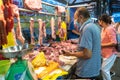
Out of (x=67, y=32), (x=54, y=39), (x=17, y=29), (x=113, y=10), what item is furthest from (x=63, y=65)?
(x=113, y=10)

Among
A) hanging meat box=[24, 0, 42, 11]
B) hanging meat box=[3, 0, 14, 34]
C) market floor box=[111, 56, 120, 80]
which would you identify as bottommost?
market floor box=[111, 56, 120, 80]

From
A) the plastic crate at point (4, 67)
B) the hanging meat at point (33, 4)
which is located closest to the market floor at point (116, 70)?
the hanging meat at point (33, 4)

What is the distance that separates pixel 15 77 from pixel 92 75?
1977mm

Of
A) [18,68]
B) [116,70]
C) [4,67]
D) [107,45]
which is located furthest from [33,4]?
[116,70]

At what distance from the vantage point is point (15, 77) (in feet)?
6.53

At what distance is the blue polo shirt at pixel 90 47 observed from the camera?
11.3 ft

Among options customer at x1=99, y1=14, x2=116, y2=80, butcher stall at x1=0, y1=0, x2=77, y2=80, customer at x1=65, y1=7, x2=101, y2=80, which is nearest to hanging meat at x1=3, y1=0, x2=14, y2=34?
butcher stall at x1=0, y1=0, x2=77, y2=80

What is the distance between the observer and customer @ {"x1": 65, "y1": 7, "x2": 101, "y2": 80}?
136 inches

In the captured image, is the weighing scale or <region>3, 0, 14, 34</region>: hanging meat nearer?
the weighing scale

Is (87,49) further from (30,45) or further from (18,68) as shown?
(18,68)

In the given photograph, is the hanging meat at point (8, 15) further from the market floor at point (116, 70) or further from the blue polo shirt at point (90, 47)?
the market floor at point (116, 70)

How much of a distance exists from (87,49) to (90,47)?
0.19 feet

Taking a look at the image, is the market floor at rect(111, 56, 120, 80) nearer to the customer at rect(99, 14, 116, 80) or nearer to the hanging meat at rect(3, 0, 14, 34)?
the customer at rect(99, 14, 116, 80)

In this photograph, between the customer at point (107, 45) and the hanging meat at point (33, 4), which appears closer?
the hanging meat at point (33, 4)
